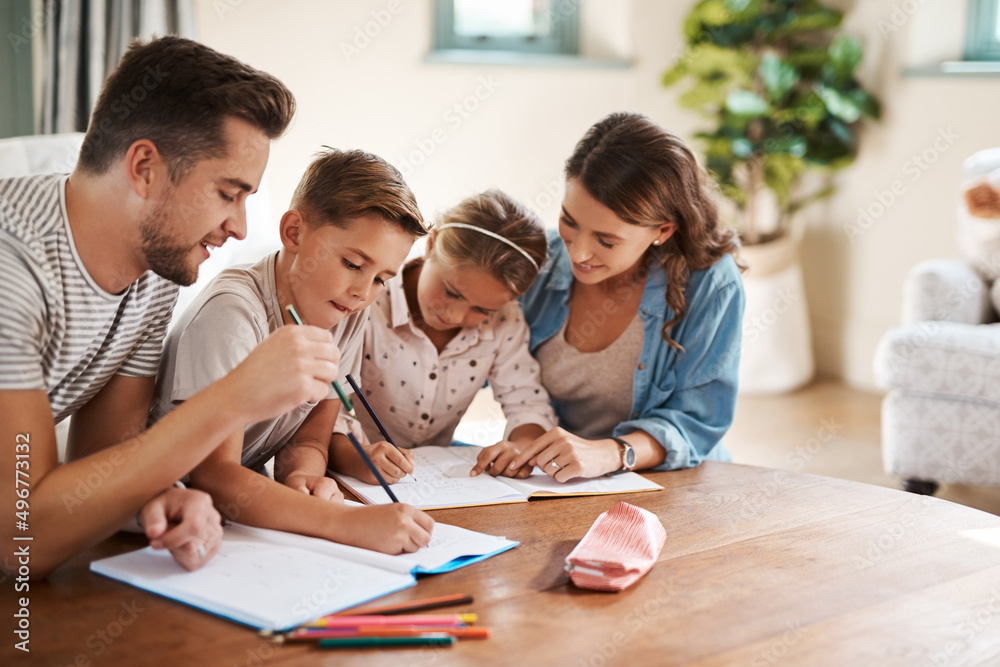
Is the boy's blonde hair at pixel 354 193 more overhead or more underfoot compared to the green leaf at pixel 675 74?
more underfoot

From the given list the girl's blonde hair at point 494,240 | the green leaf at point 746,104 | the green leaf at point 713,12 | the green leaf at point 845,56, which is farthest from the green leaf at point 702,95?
the girl's blonde hair at point 494,240

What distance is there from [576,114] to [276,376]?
3.67 metres

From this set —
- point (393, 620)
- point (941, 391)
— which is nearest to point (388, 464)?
point (393, 620)

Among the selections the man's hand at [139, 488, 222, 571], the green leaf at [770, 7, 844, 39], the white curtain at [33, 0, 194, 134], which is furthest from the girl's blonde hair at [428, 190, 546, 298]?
the green leaf at [770, 7, 844, 39]

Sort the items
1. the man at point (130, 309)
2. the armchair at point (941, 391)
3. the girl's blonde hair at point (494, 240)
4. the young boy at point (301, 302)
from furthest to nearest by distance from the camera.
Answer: the armchair at point (941, 391), the girl's blonde hair at point (494, 240), the young boy at point (301, 302), the man at point (130, 309)

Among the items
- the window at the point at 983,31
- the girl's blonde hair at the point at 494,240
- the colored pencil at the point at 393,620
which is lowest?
the colored pencil at the point at 393,620

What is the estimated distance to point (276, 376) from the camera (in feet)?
3.29

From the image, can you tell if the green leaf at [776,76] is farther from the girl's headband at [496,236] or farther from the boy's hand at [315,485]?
the boy's hand at [315,485]

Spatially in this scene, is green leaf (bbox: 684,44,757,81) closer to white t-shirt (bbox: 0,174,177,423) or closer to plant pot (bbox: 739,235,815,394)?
plant pot (bbox: 739,235,815,394)

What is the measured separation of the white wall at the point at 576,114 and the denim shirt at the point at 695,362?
241 cm

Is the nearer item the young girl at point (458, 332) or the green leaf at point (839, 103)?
the young girl at point (458, 332)

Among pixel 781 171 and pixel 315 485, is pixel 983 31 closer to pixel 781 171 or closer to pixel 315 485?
pixel 781 171

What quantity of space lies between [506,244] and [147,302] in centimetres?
70

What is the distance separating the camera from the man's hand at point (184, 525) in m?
0.98
